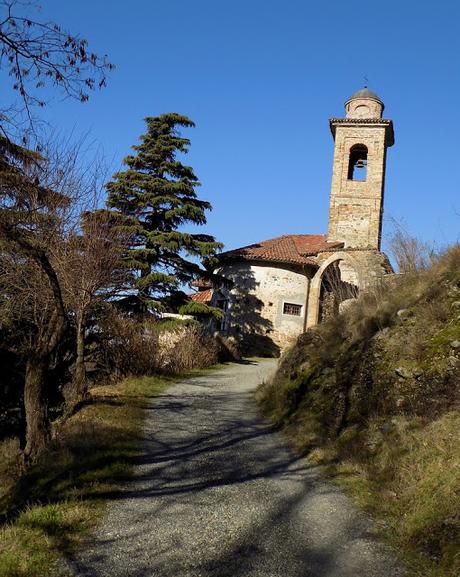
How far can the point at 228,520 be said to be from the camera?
18.7ft

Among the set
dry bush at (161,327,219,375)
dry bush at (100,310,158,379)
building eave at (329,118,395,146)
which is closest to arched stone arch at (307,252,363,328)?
dry bush at (161,327,219,375)

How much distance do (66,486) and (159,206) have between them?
1615cm

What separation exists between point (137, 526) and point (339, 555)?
2.00m

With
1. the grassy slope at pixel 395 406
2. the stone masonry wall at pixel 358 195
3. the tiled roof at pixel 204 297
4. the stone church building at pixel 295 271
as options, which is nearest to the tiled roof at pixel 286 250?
the stone church building at pixel 295 271

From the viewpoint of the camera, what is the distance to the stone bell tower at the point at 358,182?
30469mm

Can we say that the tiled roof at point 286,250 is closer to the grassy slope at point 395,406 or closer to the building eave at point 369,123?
the building eave at point 369,123

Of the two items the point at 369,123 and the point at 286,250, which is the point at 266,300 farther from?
the point at 369,123

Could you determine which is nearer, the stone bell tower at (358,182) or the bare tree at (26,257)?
the bare tree at (26,257)

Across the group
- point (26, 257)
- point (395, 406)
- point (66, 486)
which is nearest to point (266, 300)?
point (26, 257)

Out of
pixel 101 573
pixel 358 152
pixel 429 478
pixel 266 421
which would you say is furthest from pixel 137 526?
pixel 358 152

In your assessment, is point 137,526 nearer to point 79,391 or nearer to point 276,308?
point 79,391

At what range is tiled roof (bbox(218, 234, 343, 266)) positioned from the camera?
2727 cm

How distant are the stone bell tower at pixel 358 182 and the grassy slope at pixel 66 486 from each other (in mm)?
21609

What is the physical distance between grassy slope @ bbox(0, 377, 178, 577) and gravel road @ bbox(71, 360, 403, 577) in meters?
0.24
